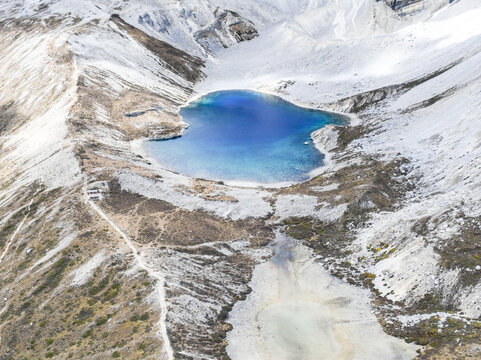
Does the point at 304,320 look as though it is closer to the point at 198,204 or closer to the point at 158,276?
the point at 158,276

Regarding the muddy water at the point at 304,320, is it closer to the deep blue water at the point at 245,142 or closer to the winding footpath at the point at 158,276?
the winding footpath at the point at 158,276

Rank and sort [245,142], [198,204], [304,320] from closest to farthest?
1. [304,320]
2. [198,204]
3. [245,142]

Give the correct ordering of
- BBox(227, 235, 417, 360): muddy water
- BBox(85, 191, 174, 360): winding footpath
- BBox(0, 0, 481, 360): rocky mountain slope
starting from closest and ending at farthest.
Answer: BBox(85, 191, 174, 360): winding footpath, BBox(227, 235, 417, 360): muddy water, BBox(0, 0, 481, 360): rocky mountain slope

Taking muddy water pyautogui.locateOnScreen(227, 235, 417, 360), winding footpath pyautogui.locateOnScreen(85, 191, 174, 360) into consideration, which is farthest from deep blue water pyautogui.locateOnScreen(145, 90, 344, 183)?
muddy water pyautogui.locateOnScreen(227, 235, 417, 360)

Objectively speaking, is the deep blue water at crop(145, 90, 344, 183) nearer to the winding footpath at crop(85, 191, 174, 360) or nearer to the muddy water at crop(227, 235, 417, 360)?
the winding footpath at crop(85, 191, 174, 360)

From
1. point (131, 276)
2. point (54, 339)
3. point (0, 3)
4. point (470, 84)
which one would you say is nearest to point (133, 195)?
point (131, 276)

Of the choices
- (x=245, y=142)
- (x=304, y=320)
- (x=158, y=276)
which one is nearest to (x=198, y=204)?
(x=158, y=276)

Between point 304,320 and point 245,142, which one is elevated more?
point 245,142
